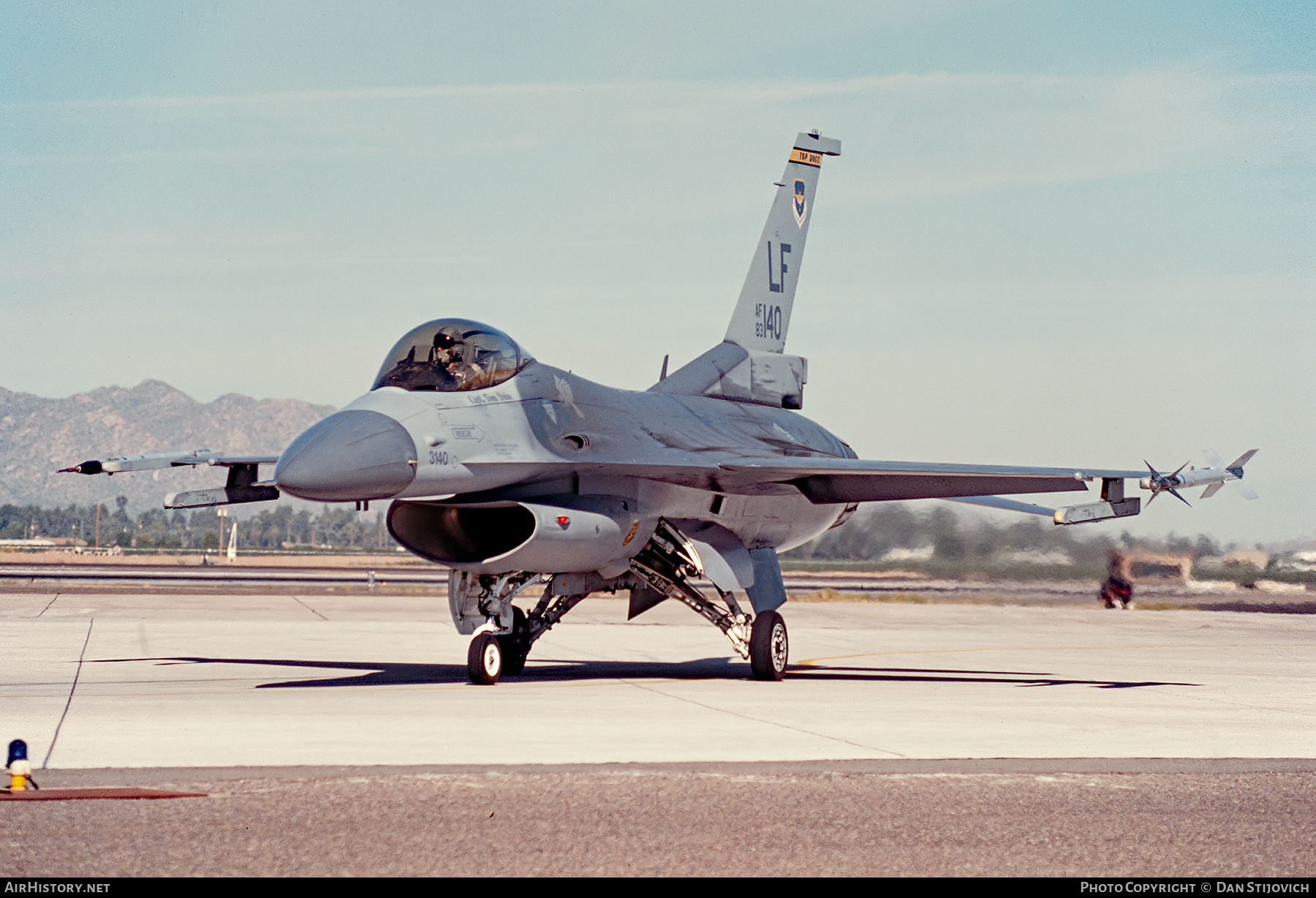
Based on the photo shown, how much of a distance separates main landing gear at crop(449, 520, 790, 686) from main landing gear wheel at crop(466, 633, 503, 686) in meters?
0.37

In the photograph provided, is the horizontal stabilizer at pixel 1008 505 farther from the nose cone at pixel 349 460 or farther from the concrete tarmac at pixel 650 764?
the nose cone at pixel 349 460

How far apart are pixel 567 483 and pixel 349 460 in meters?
3.21

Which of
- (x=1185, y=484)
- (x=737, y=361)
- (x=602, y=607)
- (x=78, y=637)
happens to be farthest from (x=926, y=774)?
(x=602, y=607)

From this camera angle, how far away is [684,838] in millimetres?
6465

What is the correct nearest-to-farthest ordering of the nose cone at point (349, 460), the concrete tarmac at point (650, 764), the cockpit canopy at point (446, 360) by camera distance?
the concrete tarmac at point (650, 764)
the nose cone at point (349, 460)
the cockpit canopy at point (446, 360)

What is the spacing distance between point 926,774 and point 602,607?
27528 mm

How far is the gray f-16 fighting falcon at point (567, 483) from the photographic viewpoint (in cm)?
1341

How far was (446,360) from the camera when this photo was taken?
14172mm

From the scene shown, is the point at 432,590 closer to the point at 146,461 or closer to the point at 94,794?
the point at 146,461

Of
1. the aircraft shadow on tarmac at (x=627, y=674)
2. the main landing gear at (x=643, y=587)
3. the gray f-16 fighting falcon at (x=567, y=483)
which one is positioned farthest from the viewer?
the aircraft shadow on tarmac at (x=627, y=674)

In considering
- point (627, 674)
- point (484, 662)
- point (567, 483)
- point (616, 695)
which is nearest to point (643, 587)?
point (627, 674)

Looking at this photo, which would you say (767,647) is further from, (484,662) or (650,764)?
(650,764)

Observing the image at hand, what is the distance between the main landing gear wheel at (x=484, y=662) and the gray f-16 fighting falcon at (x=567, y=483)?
18 mm

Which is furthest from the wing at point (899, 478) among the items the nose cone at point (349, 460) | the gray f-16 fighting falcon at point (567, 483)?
the nose cone at point (349, 460)
